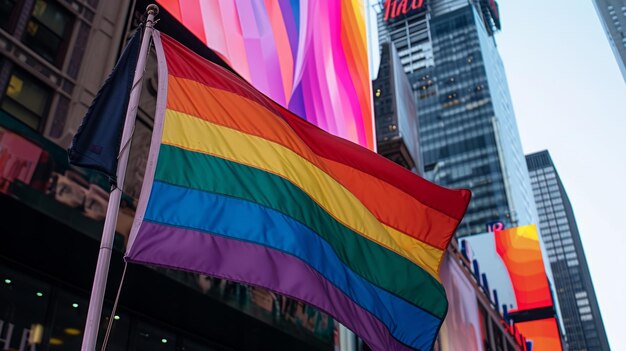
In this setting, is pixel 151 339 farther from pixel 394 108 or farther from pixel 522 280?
pixel 522 280

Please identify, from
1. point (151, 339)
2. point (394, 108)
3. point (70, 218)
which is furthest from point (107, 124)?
point (394, 108)

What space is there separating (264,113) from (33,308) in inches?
230

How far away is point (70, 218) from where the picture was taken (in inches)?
432

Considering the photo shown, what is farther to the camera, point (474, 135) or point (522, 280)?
point (474, 135)

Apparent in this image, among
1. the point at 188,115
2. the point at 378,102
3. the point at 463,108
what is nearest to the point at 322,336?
the point at 188,115

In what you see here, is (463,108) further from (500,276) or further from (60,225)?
(60,225)

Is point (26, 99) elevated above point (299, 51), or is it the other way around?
point (299, 51)

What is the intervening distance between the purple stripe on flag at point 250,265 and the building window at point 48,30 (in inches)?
318

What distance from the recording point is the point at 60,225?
1091 centimetres

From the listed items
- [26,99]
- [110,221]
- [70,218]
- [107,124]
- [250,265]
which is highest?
[26,99]

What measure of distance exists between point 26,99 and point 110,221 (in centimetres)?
719

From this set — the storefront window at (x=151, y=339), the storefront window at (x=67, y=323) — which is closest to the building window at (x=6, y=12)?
the storefront window at (x=67, y=323)

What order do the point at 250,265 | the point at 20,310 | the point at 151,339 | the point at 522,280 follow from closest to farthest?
1. the point at 250,265
2. the point at 20,310
3. the point at 151,339
4. the point at 522,280

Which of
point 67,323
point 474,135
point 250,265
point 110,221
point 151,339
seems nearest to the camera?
point 110,221
